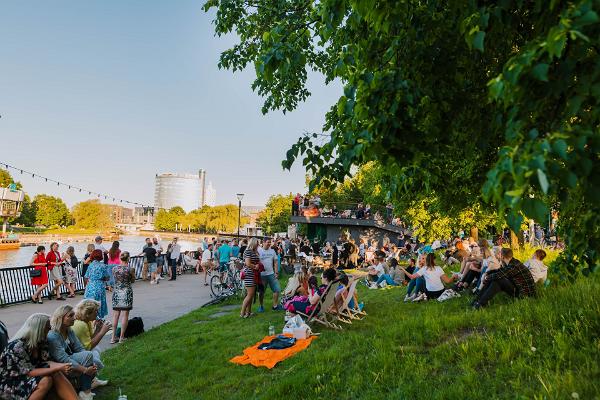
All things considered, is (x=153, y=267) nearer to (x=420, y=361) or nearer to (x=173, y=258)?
(x=173, y=258)

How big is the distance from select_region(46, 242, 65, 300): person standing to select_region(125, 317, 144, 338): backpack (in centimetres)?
557

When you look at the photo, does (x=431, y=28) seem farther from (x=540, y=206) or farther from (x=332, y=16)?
(x=540, y=206)

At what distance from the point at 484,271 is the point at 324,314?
3528 millimetres

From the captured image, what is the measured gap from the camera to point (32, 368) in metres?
4.43

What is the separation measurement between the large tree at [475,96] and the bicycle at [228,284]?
9.02 metres

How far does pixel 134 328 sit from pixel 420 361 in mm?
6358

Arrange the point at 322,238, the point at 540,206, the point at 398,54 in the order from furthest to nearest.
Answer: the point at 322,238
the point at 398,54
the point at 540,206

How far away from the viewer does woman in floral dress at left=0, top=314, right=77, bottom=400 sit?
14.1ft

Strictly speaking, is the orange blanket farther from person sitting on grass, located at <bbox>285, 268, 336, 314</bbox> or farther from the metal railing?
the metal railing

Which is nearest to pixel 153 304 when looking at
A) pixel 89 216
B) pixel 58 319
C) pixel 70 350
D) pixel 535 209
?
pixel 70 350

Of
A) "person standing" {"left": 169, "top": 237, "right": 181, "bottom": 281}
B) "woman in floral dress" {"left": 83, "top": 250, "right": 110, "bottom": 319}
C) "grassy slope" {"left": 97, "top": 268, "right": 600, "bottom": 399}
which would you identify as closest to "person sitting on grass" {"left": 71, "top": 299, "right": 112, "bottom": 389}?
"grassy slope" {"left": 97, "top": 268, "right": 600, "bottom": 399}

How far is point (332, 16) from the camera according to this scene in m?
3.63

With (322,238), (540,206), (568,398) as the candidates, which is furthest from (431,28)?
(322,238)

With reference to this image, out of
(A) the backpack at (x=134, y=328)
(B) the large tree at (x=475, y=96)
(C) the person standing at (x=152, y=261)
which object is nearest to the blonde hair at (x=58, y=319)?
(B) the large tree at (x=475, y=96)
